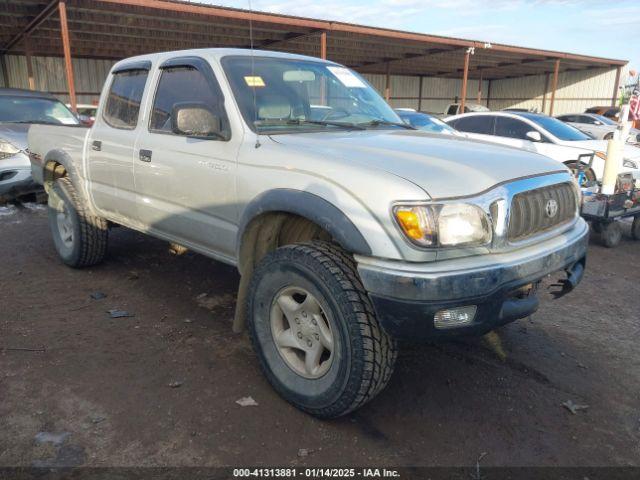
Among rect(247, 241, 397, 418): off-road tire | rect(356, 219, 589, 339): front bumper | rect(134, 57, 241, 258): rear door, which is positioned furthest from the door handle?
rect(356, 219, 589, 339): front bumper

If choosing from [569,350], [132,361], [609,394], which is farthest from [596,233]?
[132,361]

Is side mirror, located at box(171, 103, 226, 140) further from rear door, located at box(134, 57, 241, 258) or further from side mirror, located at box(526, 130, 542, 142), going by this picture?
side mirror, located at box(526, 130, 542, 142)

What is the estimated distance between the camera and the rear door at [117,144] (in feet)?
12.8

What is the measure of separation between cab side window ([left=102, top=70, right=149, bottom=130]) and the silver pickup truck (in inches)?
1.0

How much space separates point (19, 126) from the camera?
807 cm

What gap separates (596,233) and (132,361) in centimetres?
616

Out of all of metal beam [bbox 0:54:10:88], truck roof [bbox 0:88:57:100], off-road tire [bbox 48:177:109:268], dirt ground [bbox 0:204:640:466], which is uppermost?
metal beam [bbox 0:54:10:88]

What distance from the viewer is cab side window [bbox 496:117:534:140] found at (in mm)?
9391

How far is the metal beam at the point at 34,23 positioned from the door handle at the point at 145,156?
1083 centimetres

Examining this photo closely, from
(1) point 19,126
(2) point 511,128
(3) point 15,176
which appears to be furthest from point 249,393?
(2) point 511,128

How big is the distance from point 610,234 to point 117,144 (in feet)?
19.0

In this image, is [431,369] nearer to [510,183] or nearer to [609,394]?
[609,394]

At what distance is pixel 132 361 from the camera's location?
325 centimetres

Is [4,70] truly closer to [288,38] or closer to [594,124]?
[288,38]
